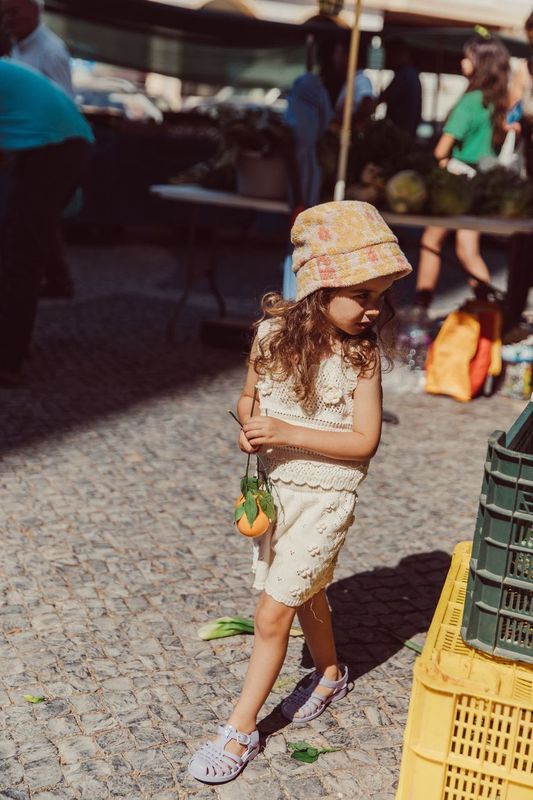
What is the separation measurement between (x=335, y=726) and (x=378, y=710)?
16 cm

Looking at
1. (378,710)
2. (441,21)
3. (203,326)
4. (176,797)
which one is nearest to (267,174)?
(203,326)

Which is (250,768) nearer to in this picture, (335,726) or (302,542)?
(335,726)

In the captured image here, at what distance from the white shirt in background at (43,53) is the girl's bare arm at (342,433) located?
5303 mm

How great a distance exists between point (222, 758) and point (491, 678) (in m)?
0.74

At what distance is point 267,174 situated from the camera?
6.46 m

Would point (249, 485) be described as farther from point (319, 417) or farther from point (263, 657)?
point (263, 657)

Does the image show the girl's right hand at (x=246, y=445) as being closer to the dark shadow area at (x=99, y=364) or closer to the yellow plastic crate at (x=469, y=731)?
the yellow plastic crate at (x=469, y=731)

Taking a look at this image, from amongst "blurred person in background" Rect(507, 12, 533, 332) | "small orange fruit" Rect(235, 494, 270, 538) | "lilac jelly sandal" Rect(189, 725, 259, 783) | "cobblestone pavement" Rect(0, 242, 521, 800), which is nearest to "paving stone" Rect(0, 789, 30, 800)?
"cobblestone pavement" Rect(0, 242, 521, 800)

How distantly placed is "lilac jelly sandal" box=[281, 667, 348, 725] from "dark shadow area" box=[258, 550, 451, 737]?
0.06 metres

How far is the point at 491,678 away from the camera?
7.33 feet

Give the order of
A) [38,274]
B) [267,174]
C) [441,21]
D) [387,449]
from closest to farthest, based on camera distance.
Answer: [387,449] < [38,274] < [267,174] < [441,21]

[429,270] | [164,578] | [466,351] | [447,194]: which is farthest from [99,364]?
[164,578]

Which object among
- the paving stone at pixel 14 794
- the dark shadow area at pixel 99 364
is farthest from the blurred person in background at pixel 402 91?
the paving stone at pixel 14 794

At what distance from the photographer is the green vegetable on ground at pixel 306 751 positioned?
2693 millimetres
